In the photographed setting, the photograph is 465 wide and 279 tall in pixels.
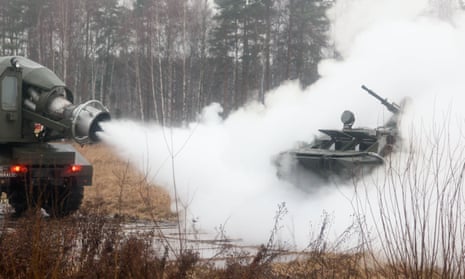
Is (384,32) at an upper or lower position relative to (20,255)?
upper

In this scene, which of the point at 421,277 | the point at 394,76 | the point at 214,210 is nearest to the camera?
the point at 421,277

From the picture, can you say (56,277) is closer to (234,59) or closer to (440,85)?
(440,85)

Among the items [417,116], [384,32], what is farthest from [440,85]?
[384,32]

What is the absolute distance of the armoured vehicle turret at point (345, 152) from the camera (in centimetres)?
1113

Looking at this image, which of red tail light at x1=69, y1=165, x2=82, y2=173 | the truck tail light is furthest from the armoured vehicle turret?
the truck tail light

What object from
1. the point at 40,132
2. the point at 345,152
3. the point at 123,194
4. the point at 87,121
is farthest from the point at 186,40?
the point at 345,152

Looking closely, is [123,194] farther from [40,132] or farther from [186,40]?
[186,40]

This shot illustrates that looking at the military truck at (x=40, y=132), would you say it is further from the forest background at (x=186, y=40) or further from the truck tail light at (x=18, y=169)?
the forest background at (x=186, y=40)

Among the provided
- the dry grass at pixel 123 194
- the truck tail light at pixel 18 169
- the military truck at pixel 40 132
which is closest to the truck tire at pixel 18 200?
the military truck at pixel 40 132

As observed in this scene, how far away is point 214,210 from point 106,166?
9.03 m

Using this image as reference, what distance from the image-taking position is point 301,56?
34906 millimetres

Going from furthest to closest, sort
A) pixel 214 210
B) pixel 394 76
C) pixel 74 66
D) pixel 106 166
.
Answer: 1. pixel 74 66
2. pixel 106 166
3. pixel 394 76
4. pixel 214 210

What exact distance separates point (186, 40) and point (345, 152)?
1047 inches

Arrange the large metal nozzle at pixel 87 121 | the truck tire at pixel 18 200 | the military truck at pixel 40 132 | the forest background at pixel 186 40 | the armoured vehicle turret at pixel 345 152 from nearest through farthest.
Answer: the armoured vehicle turret at pixel 345 152
the large metal nozzle at pixel 87 121
the military truck at pixel 40 132
the truck tire at pixel 18 200
the forest background at pixel 186 40
